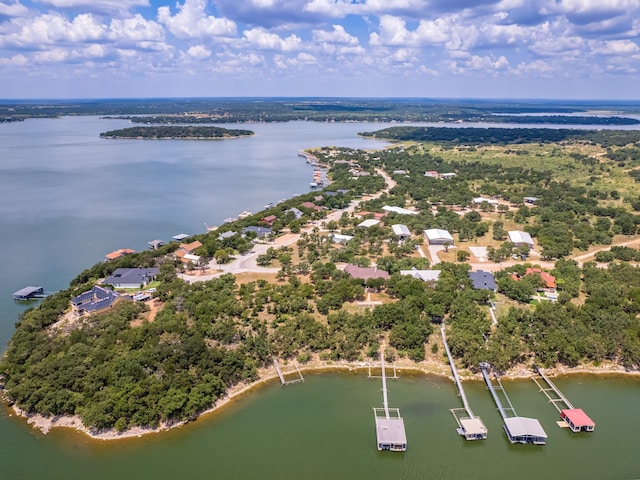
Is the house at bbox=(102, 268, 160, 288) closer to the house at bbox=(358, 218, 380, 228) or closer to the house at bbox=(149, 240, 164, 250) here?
the house at bbox=(149, 240, 164, 250)

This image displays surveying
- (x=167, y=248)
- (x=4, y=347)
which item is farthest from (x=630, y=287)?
(x=4, y=347)

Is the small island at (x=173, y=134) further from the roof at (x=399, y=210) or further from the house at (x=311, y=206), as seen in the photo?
the roof at (x=399, y=210)

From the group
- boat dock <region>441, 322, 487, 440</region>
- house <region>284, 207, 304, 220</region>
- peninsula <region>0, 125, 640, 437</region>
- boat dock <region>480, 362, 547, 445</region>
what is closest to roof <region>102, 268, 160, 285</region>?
peninsula <region>0, 125, 640, 437</region>

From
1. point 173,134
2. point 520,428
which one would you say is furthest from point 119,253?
point 173,134

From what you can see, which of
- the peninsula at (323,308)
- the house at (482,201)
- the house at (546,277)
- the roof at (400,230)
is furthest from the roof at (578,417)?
the house at (482,201)

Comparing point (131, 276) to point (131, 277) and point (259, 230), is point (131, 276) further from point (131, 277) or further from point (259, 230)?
point (259, 230)

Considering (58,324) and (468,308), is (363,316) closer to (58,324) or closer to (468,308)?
(468,308)
